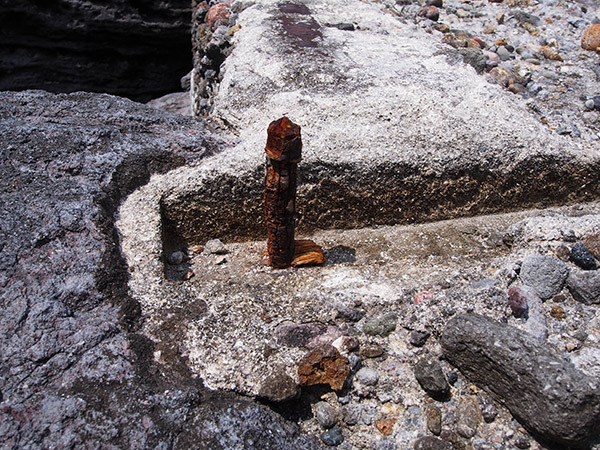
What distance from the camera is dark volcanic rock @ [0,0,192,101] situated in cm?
516

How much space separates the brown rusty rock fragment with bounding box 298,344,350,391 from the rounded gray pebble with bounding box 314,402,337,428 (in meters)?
0.07

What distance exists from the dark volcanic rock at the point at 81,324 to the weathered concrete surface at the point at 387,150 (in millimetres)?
390

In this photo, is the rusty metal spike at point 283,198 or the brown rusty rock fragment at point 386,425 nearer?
the brown rusty rock fragment at point 386,425

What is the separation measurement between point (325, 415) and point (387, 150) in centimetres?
130

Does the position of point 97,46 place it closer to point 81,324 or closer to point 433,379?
point 81,324

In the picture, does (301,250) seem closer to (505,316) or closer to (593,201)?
(505,316)

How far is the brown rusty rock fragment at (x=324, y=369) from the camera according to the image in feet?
5.40

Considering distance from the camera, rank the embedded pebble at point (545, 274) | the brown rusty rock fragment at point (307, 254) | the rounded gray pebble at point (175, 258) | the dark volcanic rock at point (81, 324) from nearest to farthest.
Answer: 1. the dark volcanic rock at point (81, 324)
2. the embedded pebble at point (545, 274)
3. the brown rusty rock fragment at point (307, 254)
4. the rounded gray pebble at point (175, 258)

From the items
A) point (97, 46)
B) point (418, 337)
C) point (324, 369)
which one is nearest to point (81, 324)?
point (324, 369)

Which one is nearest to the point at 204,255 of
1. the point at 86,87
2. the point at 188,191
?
the point at 188,191

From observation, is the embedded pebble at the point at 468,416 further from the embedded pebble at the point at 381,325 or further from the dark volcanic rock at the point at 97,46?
the dark volcanic rock at the point at 97,46

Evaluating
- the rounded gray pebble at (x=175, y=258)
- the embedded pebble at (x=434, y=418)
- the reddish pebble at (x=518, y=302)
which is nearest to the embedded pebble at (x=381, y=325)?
the embedded pebble at (x=434, y=418)

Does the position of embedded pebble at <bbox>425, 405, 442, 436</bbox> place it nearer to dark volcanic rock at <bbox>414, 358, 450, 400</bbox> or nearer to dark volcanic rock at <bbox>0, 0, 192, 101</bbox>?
dark volcanic rock at <bbox>414, 358, 450, 400</bbox>

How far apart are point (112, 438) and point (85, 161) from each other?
53.9 inches
